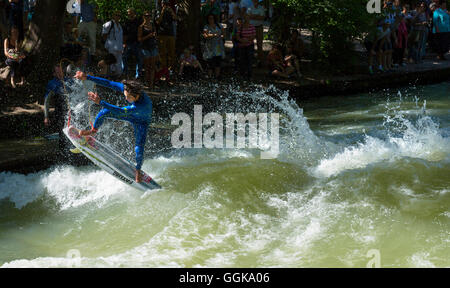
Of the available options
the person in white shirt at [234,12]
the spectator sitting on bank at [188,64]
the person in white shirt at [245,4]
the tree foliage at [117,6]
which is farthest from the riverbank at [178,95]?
the tree foliage at [117,6]

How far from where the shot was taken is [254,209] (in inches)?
317

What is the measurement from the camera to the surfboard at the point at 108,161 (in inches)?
329

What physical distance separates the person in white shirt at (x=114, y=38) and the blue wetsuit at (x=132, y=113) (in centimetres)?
492

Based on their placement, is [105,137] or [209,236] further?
[105,137]

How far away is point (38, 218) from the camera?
8.25m

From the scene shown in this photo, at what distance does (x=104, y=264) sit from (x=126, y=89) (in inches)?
93.0

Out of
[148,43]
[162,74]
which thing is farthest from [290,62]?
[148,43]

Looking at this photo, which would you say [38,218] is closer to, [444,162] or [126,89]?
[126,89]

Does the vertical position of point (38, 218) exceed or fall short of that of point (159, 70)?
A: it falls short

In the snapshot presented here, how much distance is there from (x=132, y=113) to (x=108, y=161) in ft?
2.83

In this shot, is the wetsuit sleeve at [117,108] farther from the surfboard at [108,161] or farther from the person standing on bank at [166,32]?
the person standing on bank at [166,32]

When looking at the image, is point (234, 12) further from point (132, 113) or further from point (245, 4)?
point (132, 113)

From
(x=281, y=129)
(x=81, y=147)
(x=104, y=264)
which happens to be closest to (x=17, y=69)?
(x=81, y=147)

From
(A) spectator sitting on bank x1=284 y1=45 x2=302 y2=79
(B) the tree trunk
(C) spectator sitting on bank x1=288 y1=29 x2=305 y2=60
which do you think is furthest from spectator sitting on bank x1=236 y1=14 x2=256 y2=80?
(B) the tree trunk
